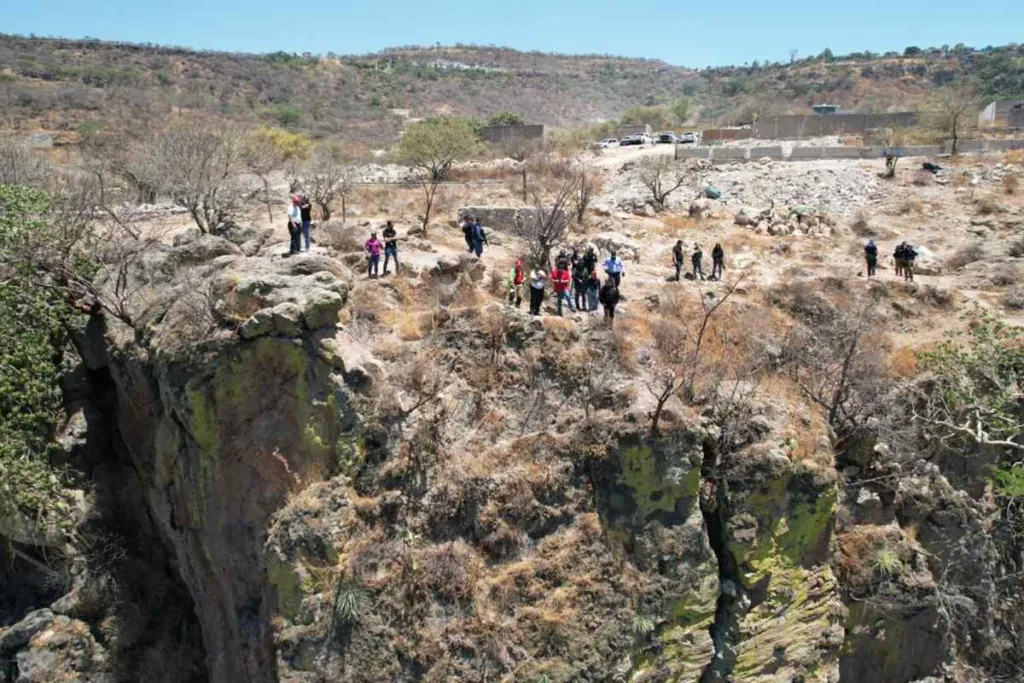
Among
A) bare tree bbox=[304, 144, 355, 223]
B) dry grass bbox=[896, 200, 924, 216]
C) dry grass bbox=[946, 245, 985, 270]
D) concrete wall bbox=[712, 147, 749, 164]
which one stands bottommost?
dry grass bbox=[946, 245, 985, 270]

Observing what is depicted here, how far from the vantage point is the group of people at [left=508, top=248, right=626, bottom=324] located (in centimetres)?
1366

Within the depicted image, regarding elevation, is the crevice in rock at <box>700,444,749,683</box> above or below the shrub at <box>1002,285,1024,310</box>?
below

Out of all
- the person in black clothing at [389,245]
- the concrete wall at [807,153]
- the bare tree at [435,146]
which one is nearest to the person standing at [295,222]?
the person in black clothing at [389,245]

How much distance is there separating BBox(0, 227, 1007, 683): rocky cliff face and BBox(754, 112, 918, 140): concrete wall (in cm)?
3334

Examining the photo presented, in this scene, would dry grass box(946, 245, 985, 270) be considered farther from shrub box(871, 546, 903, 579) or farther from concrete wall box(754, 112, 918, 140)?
concrete wall box(754, 112, 918, 140)

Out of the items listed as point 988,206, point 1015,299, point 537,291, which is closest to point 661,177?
point 988,206

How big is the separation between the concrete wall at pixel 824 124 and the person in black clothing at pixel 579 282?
1226 inches

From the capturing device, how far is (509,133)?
41719mm

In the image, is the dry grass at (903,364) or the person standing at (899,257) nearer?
the dry grass at (903,364)

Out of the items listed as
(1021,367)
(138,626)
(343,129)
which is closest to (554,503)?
(138,626)

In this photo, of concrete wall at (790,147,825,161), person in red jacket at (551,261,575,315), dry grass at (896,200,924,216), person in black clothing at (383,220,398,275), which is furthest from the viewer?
concrete wall at (790,147,825,161)

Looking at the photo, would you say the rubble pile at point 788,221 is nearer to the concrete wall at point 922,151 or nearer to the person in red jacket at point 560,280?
the concrete wall at point 922,151

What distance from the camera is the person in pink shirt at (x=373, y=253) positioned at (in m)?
15.0

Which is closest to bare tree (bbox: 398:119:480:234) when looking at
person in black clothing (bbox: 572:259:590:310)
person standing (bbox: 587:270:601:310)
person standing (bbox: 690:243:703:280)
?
person standing (bbox: 690:243:703:280)
